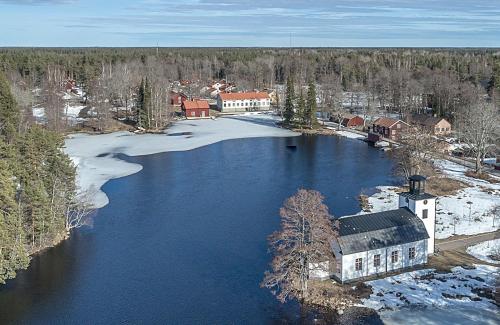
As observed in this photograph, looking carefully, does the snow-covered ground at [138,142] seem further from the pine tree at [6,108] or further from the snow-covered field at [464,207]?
the snow-covered field at [464,207]

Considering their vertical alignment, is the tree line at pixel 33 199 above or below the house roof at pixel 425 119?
below

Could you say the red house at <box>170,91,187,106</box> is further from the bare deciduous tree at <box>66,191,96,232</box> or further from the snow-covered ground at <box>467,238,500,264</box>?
the snow-covered ground at <box>467,238,500,264</box>

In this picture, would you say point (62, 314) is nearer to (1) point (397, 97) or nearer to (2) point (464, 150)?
(2) point (464, 150)

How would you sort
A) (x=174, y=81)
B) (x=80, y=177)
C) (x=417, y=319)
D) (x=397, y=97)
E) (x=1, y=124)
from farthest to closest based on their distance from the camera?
(x=174, y=81) → (x=397, y=97) → (x=1, y=124) → (x=80, y=177) → (x=417, y=319)

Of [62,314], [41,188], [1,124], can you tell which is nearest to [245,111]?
[1,124]

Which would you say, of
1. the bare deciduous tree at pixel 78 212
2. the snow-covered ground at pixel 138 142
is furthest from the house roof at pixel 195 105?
the bare deciduous tree at pixel 78 212

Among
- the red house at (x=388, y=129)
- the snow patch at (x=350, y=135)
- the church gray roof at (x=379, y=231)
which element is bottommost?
the church gray roof at (x=379, y=231)

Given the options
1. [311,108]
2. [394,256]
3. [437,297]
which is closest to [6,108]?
[311,108]
